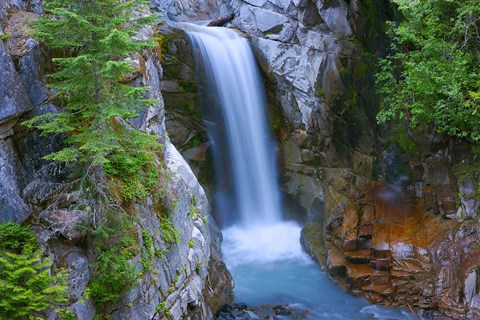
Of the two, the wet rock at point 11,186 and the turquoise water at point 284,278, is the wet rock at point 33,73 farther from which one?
the turquoise water at point 284,278

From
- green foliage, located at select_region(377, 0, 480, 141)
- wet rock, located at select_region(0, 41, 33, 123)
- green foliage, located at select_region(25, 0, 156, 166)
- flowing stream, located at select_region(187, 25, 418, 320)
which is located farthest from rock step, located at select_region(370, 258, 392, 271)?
wet rock, located at select_region(0, 41, 33, 123)

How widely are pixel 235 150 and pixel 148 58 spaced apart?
6.28 metres

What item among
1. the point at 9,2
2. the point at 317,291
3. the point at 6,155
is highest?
the point at 9,2

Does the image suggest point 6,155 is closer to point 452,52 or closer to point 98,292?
point 98,292

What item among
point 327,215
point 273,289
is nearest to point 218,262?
point 273,289

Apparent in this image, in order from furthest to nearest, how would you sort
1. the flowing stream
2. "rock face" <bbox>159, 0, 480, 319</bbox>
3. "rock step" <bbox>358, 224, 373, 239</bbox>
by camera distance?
the flowing stream, "rock step" <bbox>358, 224, 373, 239</bbox>, "rock face" <bbox>159, 0, 480, 319</bbox>

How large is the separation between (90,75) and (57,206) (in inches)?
77.8

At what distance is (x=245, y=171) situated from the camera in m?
14.9

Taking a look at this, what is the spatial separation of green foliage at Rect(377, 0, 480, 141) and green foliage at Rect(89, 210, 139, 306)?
25.4 ft

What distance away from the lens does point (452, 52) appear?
10133mm

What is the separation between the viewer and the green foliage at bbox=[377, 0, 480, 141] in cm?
980

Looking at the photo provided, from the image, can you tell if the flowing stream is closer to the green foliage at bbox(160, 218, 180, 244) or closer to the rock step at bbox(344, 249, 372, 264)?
the rock step at bbox(344, 249, 372, 264)

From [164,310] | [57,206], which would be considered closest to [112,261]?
[57,206]

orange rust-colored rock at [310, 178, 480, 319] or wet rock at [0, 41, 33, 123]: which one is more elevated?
wet rock at [0, 41, 33, 123]
